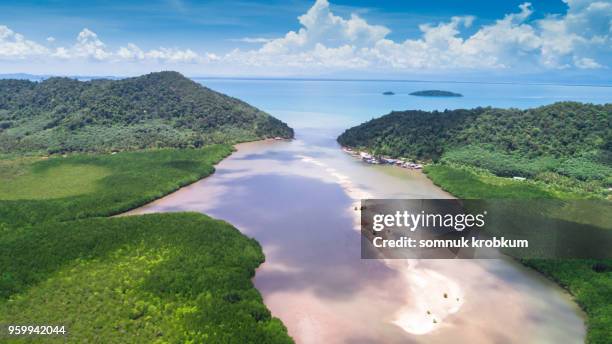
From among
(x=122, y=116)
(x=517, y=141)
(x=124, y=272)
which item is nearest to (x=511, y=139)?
(x=517, y=141)

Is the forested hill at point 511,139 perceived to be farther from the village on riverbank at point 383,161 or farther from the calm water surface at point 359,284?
the calm water surface at point 359,284

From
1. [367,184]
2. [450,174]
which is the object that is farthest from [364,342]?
[450,174]

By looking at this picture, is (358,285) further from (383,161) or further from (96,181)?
(383,161)

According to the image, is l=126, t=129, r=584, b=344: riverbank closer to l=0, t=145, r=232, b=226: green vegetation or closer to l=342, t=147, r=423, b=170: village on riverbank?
l=0, t=145, r=232, b=226: green vegetation

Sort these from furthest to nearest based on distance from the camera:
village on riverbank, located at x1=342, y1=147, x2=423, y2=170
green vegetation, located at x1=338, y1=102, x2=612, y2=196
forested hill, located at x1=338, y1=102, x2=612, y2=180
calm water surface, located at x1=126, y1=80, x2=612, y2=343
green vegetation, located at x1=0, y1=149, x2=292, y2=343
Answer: village on riverbank, located at x1=342, y1=147, x2=423, y2=170, forested hill, located at x1=338, y1=102, x2=612, y2=180, green vegetation, located at x1=338, y1=102, x2=612, y2=196, calm water surface, located at x1=126, y1=80, x2=612, y2=343, green vegetation, located at x1=0, y1=149, x2=292, y2=343

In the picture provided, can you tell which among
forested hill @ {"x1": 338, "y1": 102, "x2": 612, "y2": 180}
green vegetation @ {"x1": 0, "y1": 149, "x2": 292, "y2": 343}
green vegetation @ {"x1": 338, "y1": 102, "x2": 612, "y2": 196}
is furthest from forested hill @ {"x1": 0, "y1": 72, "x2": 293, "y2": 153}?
green vegetation @ {"x1": 0, "y1": 149, "x2": 292, "y2": 343}

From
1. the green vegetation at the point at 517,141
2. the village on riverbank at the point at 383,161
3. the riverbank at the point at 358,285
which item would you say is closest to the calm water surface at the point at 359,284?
the riverbank at the point at 358,285
